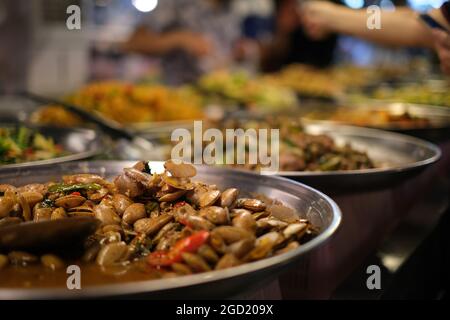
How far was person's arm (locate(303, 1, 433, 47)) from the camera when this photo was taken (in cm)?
305

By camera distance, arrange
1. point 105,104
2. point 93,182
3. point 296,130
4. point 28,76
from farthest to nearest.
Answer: point 28,76
point 105,104
point 296,130
point 93,182

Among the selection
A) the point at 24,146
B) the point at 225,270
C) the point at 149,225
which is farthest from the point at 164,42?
the point at 225,270

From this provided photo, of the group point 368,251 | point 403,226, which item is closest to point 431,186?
point 403,226

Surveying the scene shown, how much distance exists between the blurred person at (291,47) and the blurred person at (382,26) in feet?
15.4

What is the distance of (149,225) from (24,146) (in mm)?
1217

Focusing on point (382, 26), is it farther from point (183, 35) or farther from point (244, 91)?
point (183, 35)

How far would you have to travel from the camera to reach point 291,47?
859cm

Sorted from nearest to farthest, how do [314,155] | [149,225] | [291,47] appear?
[149,225] → [314,155] → [291,47]

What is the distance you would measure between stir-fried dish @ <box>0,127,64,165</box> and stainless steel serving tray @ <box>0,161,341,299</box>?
1.47 feet

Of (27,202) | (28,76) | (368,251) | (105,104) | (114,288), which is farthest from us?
(28,76)

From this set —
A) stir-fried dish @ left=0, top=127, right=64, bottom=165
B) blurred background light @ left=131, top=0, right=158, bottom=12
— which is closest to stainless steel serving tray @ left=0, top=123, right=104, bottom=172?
stir-fried dish @ left=0, top=127, right=64, bottom=165

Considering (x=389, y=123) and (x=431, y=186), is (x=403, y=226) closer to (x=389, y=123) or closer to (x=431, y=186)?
(x=431, y=186)

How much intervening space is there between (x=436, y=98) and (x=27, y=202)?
12.6 ft

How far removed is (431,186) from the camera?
2.79 metres
